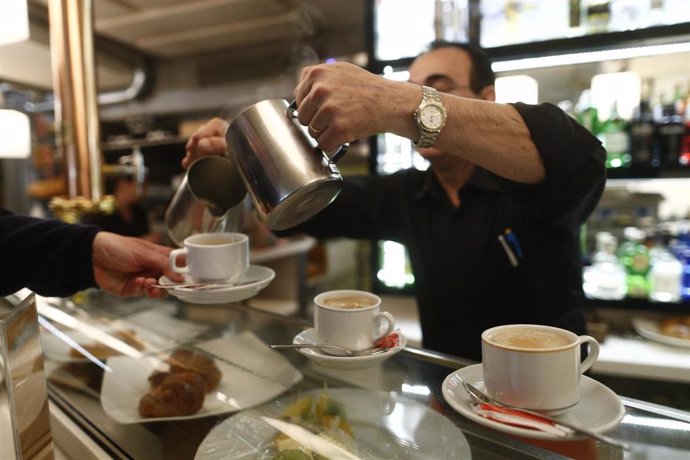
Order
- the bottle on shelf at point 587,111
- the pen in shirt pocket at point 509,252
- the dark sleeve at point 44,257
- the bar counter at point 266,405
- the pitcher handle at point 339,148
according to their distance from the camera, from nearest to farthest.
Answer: the bar counter at point 266,405 < the pitcher handle at point 339,148 < the dark sleeve at point 44,257 < the pen in shirt pocket at point 509,252 < the bottle on shelf at point 587,111

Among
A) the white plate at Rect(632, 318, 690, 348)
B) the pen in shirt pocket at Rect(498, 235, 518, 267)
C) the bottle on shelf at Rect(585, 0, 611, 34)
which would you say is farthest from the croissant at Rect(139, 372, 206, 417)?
the bottle on shelf at Rect(585, 0, 611, 34)

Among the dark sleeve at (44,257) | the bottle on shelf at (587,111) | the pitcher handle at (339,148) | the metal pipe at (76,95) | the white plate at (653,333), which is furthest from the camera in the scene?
the bottle on shelf at (587,111)

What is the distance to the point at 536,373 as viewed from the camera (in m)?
0.50

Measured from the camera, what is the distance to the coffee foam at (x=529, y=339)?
1.74 feet

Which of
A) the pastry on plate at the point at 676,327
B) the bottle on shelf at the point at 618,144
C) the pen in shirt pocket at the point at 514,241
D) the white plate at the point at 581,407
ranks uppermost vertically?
the bottle on shelf at the point at 618,144

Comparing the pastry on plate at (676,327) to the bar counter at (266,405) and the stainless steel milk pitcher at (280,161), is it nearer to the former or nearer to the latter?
the bar counter at (266,405)

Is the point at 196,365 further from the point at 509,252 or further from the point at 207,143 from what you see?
the point at 509,252

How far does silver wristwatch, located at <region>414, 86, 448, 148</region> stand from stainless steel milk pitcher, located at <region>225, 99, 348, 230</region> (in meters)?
0.11

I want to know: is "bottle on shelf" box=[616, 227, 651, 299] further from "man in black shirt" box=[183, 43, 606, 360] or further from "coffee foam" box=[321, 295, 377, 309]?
"coffee foam" box=[321, 295, 377, 309]

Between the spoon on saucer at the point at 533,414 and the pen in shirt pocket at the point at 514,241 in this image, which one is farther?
the pen in shirt pocket at the point at 514,241

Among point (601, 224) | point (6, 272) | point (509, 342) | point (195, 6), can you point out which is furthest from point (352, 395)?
point (195, 6)

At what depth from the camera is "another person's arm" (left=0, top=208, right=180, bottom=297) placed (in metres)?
0.96

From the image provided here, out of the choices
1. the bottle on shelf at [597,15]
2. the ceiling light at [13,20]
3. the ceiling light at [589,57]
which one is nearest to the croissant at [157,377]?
the ceiling light at [13,20]

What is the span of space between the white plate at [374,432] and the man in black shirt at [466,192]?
140 mm
